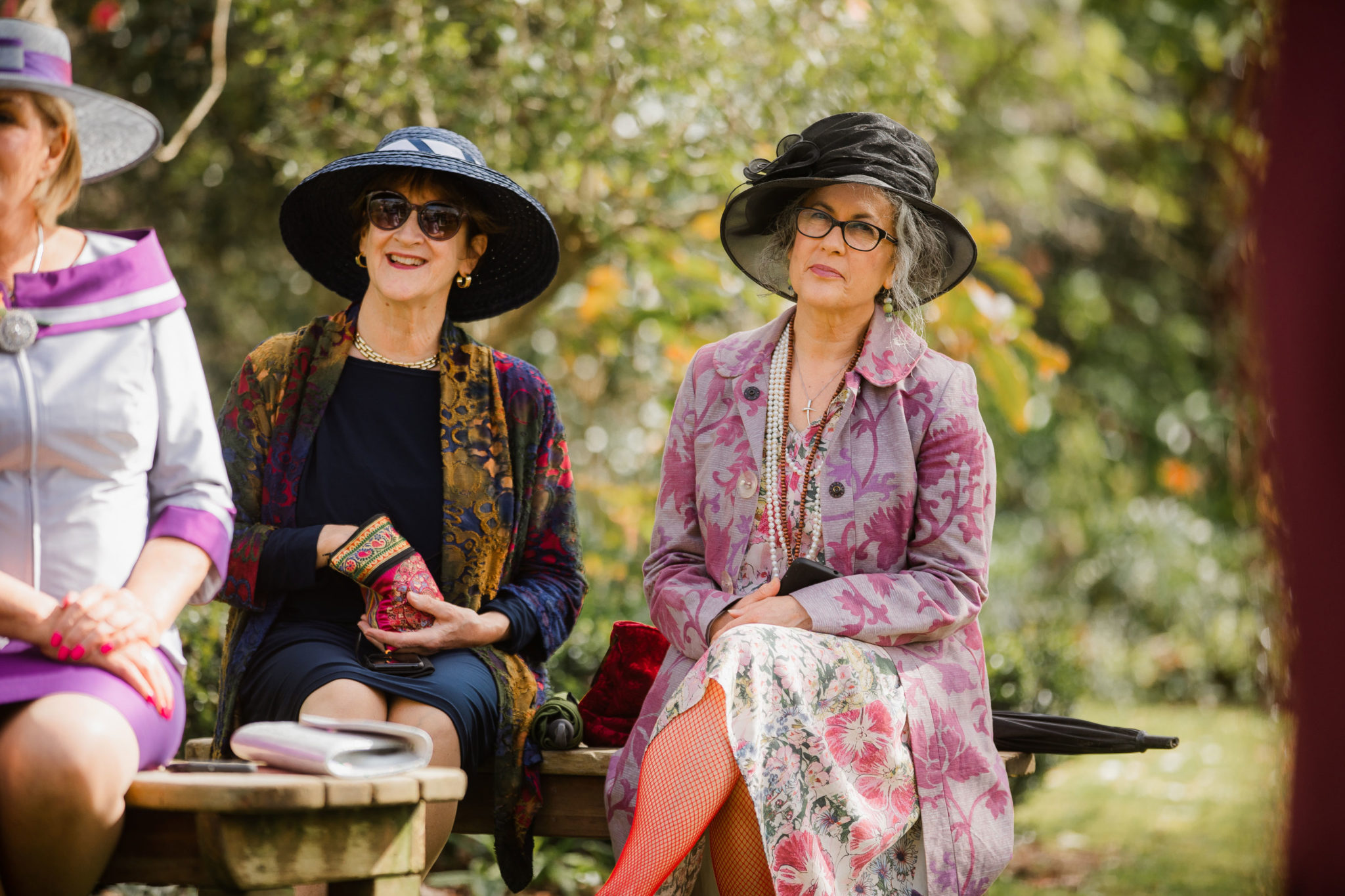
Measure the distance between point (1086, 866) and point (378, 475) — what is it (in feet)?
12.8

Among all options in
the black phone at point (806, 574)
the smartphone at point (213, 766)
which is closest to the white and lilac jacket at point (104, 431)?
the smartphone at point (213, 766)

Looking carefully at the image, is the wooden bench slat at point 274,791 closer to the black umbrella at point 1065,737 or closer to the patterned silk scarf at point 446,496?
the patterned silk scarf at point 446,496

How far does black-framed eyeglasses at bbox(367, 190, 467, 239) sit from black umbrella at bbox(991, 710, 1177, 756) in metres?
1.87

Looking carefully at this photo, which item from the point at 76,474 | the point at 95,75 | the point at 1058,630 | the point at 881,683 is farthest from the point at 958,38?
the point at 76,474

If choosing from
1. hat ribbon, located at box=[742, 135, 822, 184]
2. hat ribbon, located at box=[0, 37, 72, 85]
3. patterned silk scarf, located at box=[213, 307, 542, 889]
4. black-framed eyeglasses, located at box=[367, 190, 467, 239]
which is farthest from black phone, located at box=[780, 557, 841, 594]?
hat ribbon, located at box=[0, 37, 72, 85]

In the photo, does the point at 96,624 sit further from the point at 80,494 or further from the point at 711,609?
the point at 711,609

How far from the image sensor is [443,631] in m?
3.00

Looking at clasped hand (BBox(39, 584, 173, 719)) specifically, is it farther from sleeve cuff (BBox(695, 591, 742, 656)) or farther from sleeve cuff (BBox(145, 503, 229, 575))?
sleeve cuff (BBox(695, 591, 742, 656))

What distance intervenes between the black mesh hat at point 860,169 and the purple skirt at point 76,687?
1.84 meters

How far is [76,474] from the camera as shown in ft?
7.66

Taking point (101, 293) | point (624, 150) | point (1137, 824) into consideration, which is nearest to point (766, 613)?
point (101, 293)

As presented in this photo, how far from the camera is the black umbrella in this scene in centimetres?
311

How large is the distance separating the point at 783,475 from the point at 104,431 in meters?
1.55

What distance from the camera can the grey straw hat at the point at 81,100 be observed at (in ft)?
7.63
